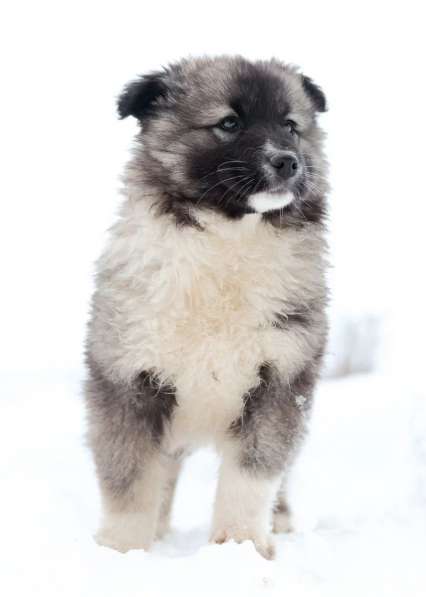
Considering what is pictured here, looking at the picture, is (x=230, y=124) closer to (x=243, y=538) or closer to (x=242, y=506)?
(x=242, y=506)

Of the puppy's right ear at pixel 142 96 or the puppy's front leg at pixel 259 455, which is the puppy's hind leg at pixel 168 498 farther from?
the puppy's right ear at pixel 142 96

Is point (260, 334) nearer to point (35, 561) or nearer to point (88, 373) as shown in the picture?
point (88, 373)

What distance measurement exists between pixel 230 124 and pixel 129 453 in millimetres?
1541

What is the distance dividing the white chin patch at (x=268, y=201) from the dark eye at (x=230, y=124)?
1.28 feet

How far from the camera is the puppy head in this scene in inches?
154

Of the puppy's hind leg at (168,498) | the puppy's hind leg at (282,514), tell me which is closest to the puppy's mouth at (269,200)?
the puppy's hind leg at (168,498)

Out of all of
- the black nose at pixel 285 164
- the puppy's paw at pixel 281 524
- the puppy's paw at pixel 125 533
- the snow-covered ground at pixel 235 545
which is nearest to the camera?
the snow-covered ground at pixel 235 545

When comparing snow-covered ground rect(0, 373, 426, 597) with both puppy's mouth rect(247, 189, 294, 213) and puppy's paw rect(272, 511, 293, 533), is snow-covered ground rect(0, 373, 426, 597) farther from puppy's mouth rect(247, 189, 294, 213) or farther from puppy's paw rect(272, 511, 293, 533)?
puppy's mouth rect(247, 189, 294, 213)

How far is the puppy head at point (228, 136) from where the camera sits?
3908mm

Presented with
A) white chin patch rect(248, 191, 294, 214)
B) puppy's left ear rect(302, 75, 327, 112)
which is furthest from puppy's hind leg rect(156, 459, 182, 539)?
puppy's left ear rect(302, 75, 327, 112)

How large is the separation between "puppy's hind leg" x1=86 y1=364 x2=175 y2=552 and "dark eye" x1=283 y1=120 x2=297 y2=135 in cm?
136

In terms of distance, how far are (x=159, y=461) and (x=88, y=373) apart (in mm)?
526

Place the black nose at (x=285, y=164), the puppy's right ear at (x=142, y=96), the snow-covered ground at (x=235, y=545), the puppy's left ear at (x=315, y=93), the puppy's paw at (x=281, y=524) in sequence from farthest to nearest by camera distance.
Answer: the puppy's paw at (x=281, y=524), the puppy's left ear at (x=315, y=93), the puppy's right ear at (x=142, y=96), the black nose at (x=285, y=164), the snow-covered ground at (x=235, y=545)

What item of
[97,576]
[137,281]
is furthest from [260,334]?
[97,576]
